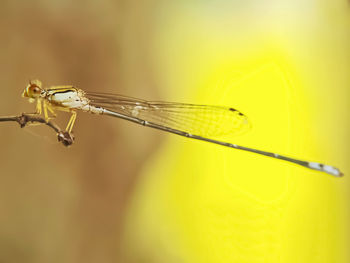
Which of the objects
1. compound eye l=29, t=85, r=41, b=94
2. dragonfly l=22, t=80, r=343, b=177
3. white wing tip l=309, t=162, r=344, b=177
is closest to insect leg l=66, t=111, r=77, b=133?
dragonfly l=22, t=80, r=343, b=177

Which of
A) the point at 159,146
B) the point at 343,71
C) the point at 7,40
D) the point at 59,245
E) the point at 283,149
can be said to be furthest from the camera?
the point at 343,71

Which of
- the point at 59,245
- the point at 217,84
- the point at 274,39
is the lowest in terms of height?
the point at 59,245

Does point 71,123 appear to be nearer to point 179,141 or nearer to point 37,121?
point 37,121

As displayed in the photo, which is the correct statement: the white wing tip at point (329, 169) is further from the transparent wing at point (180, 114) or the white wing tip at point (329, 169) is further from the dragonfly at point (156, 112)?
the transparent wing at point (180, 114)

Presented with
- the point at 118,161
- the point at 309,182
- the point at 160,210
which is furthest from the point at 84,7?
the point at 309,182

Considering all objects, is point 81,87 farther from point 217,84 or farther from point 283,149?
point 283,149

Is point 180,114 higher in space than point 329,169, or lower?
higher

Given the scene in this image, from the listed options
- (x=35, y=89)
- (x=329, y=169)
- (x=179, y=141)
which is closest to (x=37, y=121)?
(x=35, y=89)
